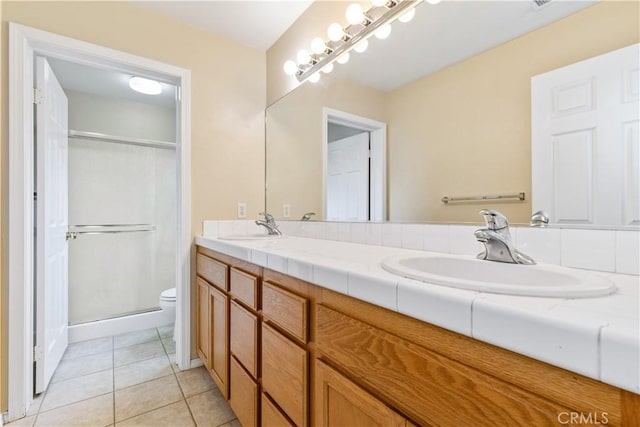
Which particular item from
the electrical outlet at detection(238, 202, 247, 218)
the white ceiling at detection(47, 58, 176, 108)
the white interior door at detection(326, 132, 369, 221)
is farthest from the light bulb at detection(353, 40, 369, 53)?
the white ceiling at detection(47, 58, 176, 108)

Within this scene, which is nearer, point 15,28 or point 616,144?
point 616,144

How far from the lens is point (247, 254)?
1.15 m

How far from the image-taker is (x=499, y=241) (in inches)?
31.8

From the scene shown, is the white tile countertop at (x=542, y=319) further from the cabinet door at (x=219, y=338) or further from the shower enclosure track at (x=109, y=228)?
the shower enclosure track at (x=109, y=228)

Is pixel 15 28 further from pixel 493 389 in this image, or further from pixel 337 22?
pixel 493 389

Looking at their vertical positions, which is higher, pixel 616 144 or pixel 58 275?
pixel 616 144

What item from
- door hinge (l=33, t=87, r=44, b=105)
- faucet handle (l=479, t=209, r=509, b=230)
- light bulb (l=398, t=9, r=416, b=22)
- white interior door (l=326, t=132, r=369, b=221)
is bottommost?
faucet handle (l=479, t=209, r=509, b=230)

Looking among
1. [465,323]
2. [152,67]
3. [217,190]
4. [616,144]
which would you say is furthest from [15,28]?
[616,144]

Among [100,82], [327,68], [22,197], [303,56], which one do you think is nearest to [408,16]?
[327,68]

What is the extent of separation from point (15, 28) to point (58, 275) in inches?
54.9

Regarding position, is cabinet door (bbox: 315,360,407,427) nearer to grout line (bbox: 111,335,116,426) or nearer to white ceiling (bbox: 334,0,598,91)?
white ceiling (bbox: 334,0,598,91)

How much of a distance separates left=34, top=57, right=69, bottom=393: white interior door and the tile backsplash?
1540 mm

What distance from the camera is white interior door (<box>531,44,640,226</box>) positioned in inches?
28.5

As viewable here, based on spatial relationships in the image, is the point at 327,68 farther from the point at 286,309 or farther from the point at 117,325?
the point at 117,325
